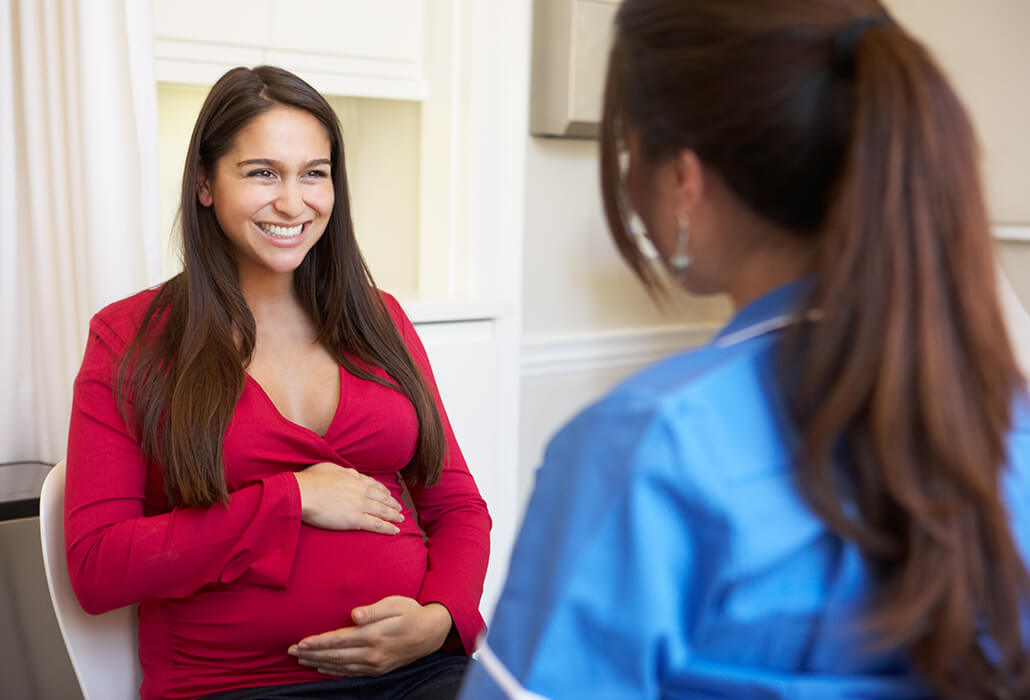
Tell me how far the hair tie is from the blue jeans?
978 millimetres

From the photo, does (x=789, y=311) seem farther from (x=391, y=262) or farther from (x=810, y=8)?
(x=391, y=262)

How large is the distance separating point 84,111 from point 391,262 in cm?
100

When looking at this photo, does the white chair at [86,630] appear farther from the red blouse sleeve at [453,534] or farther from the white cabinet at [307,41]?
the white cabinet at [307,41]

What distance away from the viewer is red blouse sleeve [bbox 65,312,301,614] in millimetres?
1263

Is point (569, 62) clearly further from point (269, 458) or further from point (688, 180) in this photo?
point (688, 180)

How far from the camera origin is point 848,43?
68 cm

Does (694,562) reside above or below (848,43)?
below

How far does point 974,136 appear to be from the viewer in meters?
0.69

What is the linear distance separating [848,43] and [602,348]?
220cm

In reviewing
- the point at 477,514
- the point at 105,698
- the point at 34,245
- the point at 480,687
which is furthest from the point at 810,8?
the point at 34,245

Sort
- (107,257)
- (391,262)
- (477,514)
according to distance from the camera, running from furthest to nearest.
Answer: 1. (391,262)
2. (107,257)
3. (477,514)

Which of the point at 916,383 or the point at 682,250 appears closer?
the point at 916,383

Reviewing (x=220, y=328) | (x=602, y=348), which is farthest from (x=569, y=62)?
(x=220, y=328)

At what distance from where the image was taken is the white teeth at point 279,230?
58.7 inches
